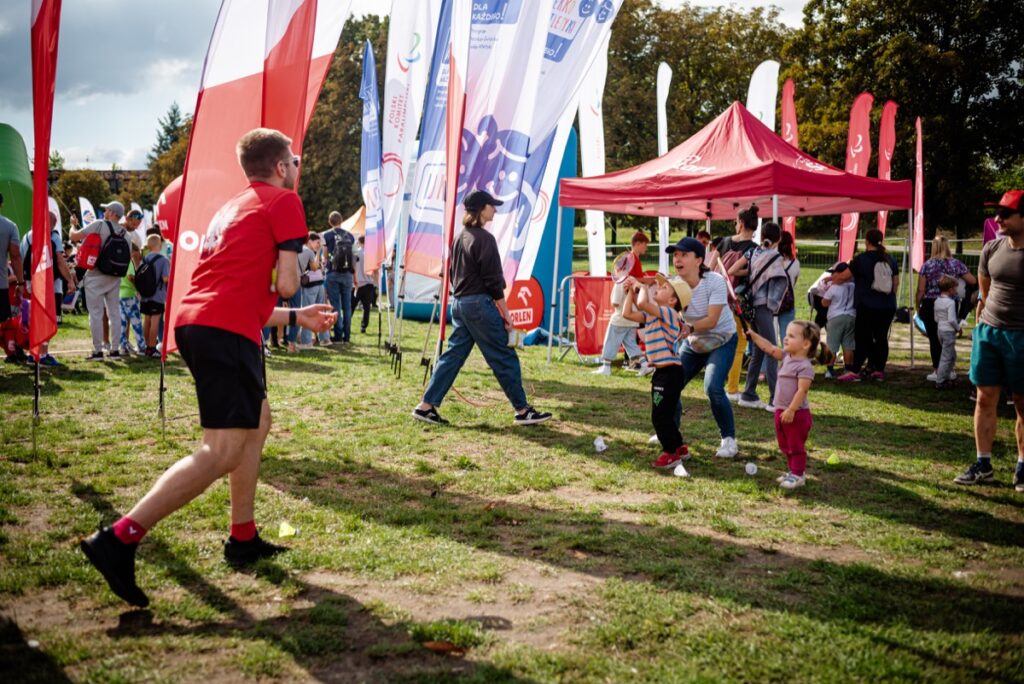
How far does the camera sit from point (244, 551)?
4020mm

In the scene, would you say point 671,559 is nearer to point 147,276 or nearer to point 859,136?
point 147,276

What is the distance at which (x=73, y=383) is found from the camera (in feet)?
31.6

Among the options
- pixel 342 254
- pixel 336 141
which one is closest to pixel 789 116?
pixel 342 254

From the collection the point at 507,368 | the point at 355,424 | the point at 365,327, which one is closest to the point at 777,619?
the point at 507,368

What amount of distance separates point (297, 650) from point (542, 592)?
1194 millimetres

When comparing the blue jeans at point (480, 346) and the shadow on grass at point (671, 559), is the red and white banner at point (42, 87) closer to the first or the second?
the shadow on grass at point (671, 559)

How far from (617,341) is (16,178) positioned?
33.2ft

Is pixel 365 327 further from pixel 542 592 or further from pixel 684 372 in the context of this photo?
pixel 542 592

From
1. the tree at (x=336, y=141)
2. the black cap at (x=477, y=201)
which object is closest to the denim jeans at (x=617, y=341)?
the black cap at (x=477, y=201)

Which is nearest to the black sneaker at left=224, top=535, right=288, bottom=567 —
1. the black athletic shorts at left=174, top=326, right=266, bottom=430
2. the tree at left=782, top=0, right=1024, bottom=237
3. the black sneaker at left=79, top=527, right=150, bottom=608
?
the black sneaker at left=79, top=527, right=150, bottom=608

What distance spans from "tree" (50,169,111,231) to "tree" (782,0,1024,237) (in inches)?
2262

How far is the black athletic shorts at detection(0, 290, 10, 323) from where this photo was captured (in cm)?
903

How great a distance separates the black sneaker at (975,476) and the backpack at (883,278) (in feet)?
17.6

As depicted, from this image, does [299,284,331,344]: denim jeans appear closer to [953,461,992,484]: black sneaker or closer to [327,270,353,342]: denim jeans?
[327,270,353,342]: denim jeans
